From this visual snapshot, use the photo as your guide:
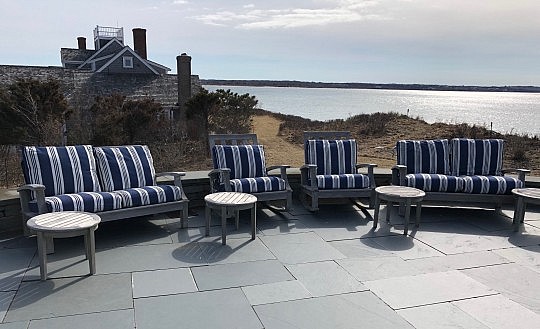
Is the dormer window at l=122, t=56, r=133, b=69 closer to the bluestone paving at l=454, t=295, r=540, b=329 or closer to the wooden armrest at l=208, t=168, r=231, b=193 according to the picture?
the wooden armrest at l=208, t=168, r=231, b=193

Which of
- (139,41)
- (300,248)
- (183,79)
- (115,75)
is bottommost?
(300,248)

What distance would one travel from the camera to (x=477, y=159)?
525cm

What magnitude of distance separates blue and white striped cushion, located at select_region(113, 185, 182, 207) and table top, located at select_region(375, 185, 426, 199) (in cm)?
225

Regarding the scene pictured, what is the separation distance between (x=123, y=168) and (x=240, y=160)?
1359 mm

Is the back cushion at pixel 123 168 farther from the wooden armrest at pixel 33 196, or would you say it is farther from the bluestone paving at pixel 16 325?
the bluestone paving at pixel 16 325

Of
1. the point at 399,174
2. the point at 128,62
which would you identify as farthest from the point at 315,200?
the point at 128,62

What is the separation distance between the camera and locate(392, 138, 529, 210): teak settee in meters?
4.84

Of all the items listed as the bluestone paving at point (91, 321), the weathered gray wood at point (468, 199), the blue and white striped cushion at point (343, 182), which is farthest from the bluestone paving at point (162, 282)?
the weathered gray wood at point (468, 199)

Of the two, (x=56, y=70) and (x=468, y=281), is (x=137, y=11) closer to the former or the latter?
(x=468, y=281)

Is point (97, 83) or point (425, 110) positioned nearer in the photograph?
point (97, 83)

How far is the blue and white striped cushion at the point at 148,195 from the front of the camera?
3.98m

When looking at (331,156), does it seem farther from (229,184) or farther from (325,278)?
(325,278)

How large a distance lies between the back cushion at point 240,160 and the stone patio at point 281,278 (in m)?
0.63

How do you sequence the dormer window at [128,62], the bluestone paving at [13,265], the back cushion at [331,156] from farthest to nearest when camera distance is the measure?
the dormer window at [128,62] → the back cushion at [331,156] → the bluestone paving at [13,265]
